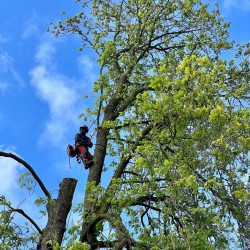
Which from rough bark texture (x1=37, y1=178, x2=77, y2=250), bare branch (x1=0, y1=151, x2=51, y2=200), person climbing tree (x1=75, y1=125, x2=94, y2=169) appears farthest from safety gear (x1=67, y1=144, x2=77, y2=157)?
bare branch (x1=0, y1=151, x2=51, y2=200)

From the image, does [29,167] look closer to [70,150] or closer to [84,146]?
[70,150]

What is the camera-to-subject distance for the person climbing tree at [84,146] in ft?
40.8

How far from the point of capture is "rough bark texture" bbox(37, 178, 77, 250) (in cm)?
1026

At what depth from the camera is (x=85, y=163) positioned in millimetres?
12430

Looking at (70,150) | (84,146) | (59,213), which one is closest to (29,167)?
(59,213)

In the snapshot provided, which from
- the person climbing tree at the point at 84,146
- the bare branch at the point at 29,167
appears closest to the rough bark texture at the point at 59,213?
the bare branch at the point at 29,167

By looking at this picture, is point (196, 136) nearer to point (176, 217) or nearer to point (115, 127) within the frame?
point (176, 217)

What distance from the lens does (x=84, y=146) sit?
12.5 meters

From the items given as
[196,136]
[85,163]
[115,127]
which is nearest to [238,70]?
[115,127]

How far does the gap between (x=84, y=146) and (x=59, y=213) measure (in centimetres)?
243

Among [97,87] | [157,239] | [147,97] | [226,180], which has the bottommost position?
[157,239]

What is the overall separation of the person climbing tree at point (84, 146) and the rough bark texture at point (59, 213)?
4.54 ft

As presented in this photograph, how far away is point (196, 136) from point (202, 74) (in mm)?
1093

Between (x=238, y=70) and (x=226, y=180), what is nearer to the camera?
(x=226, y=180)
